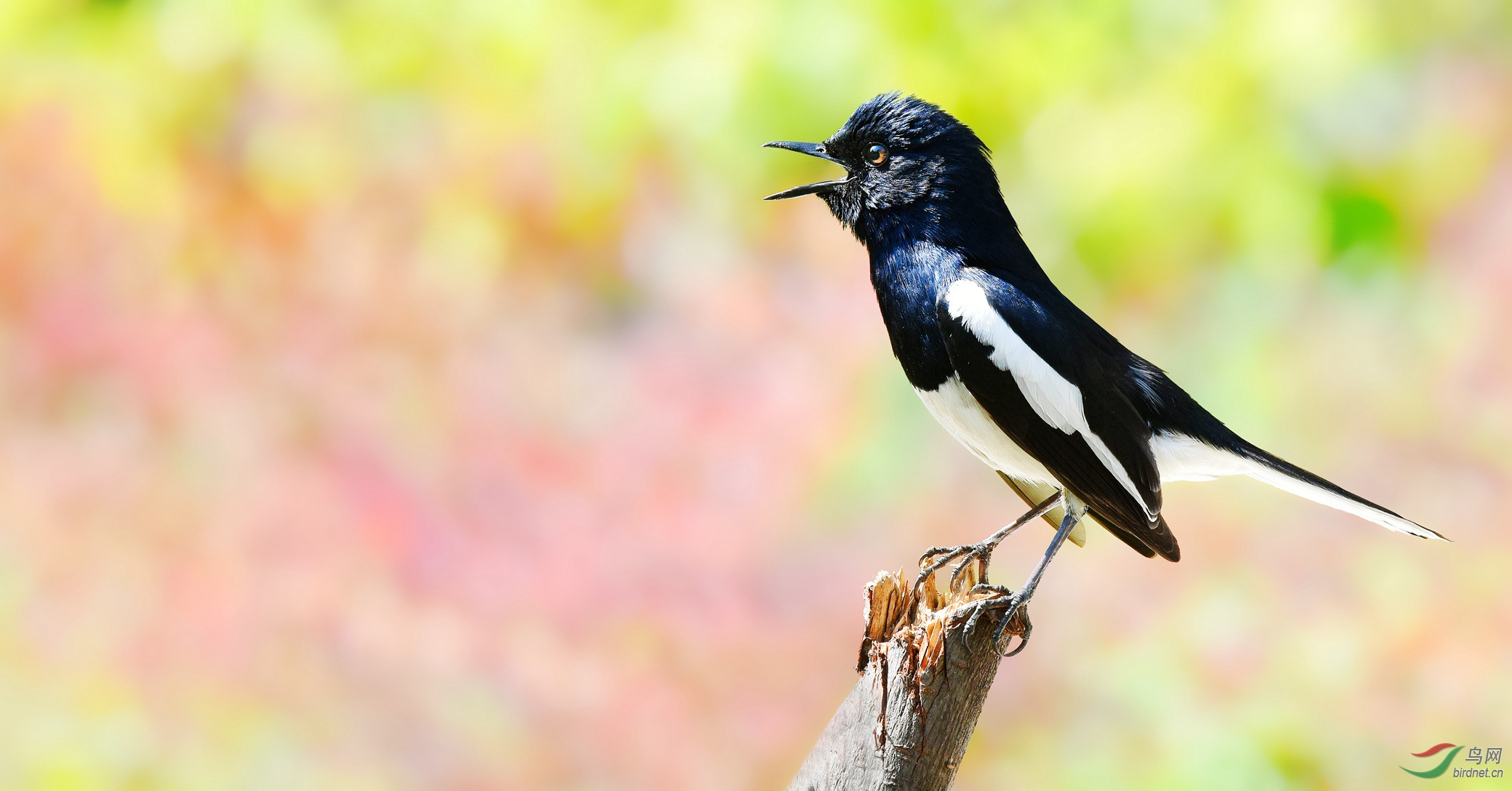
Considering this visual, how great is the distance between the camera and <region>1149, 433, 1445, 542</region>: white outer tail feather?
8.57 feet

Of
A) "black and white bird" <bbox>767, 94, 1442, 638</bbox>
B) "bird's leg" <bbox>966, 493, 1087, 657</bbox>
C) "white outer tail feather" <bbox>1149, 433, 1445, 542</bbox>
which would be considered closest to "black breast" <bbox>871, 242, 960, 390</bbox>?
"black and white bird" <bbox>767, 94, 1442, 638</bbox>

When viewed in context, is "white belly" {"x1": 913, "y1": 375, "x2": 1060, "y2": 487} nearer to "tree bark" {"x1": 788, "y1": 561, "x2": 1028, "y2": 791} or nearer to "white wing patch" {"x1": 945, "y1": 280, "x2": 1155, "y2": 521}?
"white wing patch" {"x1": 945, "y1": 280, "x2": 1155, "y2": 521}

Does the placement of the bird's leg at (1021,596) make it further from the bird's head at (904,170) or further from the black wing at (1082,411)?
the bird's head at (904,170)

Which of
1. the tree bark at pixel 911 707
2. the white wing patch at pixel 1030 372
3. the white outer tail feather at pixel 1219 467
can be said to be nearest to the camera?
the tree bark at pixel 911 707

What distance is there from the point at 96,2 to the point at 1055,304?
402cm

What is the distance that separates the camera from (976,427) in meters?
2.50

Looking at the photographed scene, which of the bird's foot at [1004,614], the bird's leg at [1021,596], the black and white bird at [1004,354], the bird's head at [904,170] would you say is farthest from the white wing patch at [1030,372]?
the bird's foot at [1004,614]

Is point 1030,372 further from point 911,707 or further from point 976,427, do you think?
point 911,707

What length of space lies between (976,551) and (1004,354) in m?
0.54

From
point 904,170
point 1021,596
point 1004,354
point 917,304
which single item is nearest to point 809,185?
point 904,170

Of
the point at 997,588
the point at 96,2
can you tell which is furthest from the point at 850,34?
the point at 96,2

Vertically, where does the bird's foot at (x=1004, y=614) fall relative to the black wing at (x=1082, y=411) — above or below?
below

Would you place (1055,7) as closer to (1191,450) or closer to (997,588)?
(1191,450)

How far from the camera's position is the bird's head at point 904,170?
8.60 feet
